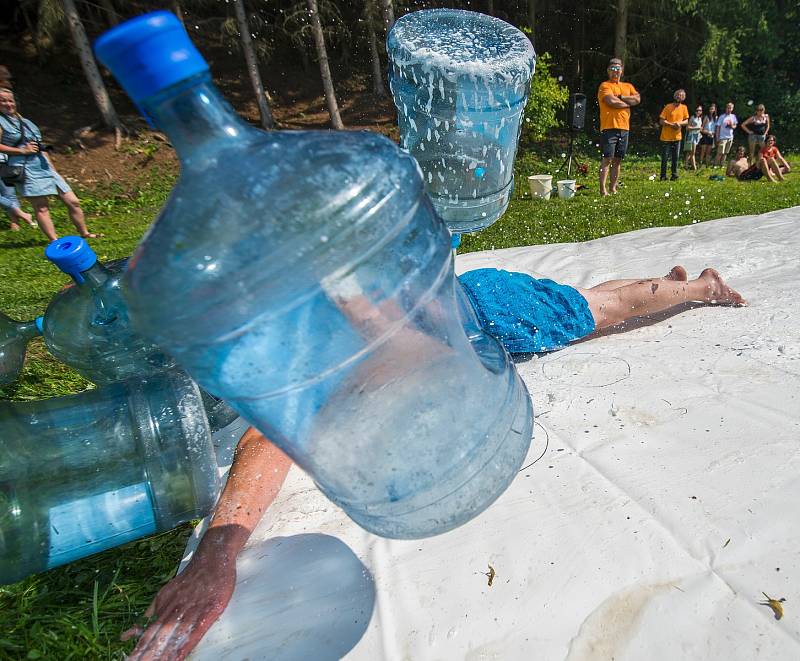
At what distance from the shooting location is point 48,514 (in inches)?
58.1

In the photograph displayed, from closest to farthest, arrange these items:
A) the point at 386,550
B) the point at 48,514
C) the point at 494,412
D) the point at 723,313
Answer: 1. the point at 494,412
2. the point at 48,514
3. the point at 386,550
4. the point at 723,313

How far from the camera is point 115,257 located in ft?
17.3

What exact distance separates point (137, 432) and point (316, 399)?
0.72 m

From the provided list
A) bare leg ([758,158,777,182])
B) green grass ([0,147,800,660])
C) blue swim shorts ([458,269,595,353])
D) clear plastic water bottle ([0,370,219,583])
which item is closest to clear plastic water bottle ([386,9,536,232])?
blue swim shorts ([458,269,595,353])

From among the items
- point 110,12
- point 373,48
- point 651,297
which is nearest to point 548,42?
point 373,48

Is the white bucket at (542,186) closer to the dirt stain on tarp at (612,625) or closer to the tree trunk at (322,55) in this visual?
the dirt stain on tarp at (612,625)

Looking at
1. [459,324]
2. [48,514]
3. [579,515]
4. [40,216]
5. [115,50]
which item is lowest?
[40,216]

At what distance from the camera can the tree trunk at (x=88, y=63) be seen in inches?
430

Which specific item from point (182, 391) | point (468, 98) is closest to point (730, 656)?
point (182, 391)

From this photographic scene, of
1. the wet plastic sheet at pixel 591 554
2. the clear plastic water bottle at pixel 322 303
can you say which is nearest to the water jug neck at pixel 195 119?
the clear plastic water bottle at pixel 322 303

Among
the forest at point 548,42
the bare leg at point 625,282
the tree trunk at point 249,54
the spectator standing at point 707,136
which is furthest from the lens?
the forest at point 548,42

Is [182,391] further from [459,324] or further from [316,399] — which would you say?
[459,324]

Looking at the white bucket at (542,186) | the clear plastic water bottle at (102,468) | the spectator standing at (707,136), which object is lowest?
the spectator standing at (707,136)

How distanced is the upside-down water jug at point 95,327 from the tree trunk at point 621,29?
16.7 m
